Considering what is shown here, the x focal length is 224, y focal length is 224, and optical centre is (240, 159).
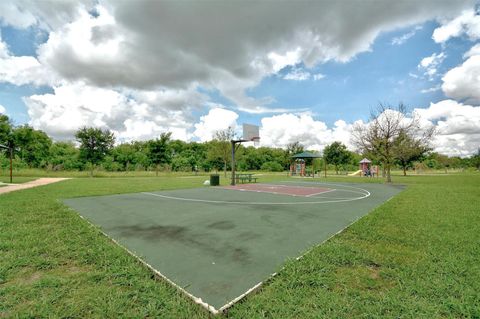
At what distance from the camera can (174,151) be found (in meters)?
53.8

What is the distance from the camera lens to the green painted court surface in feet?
9.87

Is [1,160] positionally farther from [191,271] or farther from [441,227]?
[441,227]

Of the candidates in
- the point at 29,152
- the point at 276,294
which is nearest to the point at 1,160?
the point at 29,152

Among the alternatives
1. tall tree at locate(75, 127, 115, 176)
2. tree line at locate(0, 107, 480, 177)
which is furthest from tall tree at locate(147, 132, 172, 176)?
tall tree at locate(75, 127, 115, 176)

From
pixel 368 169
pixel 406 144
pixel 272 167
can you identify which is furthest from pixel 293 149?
pixel 406 144

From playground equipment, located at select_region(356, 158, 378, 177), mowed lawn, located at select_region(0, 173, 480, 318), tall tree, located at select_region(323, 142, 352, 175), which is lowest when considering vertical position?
mowed lawn, located at select_region(0, 173, 480, 318)

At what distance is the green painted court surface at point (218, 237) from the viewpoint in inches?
118

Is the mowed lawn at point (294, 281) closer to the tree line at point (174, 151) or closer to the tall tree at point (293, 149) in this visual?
the tree line at point (174, 151)

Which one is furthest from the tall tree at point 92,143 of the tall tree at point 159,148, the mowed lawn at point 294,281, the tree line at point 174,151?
the mowed lawn at point 294,281

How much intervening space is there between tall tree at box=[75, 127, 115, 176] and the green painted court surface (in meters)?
26.1

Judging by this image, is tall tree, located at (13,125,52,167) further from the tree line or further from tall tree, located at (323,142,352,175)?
tall tree, located at (323,142,352,175)

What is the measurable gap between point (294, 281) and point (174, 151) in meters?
53.7

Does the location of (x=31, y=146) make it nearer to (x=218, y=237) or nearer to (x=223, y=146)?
(x=223, y=146)

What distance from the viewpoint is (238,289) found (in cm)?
273
